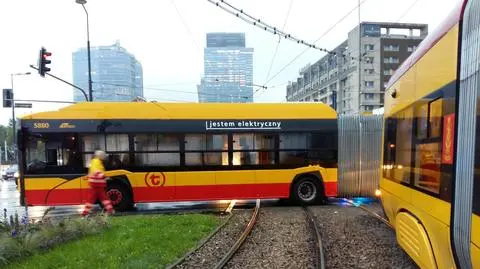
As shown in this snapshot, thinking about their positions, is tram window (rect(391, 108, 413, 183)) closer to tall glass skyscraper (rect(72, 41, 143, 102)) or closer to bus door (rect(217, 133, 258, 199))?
bus door (rect(217, 133, 258, 199))

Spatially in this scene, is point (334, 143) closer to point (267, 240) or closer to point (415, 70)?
point (267, 240)

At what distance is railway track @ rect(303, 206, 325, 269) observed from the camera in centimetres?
656

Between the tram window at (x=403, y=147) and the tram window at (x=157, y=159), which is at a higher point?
the tram window at (x=403, y=147)

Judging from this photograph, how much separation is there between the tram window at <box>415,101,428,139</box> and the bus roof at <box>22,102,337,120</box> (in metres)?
7.64

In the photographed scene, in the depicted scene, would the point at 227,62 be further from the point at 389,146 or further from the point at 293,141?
the point at 389,146

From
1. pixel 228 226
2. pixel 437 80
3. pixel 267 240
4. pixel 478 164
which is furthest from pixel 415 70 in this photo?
pixel 228 226

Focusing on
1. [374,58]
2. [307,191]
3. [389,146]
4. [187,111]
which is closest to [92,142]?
[187,111]

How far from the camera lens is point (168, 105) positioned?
12.8 m

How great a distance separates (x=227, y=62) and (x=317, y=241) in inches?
730

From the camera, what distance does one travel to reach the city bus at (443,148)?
360cm

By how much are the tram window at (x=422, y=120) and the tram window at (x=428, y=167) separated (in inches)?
5.3

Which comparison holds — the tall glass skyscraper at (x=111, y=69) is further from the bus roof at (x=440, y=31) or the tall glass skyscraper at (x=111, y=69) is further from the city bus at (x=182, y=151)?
the bus roof at (x=440, y=31)

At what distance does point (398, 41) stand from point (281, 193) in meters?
86.2

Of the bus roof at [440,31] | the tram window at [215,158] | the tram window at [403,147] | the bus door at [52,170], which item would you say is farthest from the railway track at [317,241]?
the bus door at [52,170]
